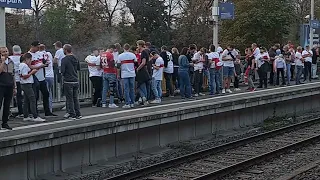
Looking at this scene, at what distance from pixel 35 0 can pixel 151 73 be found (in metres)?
36.7

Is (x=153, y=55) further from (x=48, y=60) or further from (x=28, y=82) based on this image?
(x=28, y=82)

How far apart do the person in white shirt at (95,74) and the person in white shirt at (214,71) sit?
458 centimetres

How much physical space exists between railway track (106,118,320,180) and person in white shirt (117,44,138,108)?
2.97 m

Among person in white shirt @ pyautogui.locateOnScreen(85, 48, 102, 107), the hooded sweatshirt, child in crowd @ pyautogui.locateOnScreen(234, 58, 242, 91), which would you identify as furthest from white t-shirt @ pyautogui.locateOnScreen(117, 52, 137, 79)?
child in crowd @ pyautogui.locateOnScreen(234, 58, 242, 91)

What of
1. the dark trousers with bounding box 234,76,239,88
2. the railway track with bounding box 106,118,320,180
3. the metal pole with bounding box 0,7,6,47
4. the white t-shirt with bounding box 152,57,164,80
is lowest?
the railway track with bounding box 106,118,320,180

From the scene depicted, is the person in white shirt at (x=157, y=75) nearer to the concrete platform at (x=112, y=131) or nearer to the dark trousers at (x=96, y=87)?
the concrete platform at (x=112, y=131)

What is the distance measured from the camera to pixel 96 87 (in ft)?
58.0

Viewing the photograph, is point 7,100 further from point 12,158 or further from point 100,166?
point 100,166

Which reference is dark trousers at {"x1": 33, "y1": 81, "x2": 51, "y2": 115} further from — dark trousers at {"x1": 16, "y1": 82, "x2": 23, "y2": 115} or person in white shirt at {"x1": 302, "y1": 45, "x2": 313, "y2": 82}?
person in white shirt at {"x1": 302, "y1": 45, "x2": 313, "y2": 82}

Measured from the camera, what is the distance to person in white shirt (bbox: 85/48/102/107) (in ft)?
57.0

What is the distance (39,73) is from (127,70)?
2.62 metres

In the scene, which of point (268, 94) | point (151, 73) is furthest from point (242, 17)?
point (151, 73)

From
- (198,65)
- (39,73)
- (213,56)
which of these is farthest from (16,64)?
(213,56)

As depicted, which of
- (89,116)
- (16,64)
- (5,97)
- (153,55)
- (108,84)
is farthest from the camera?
(153,55)
